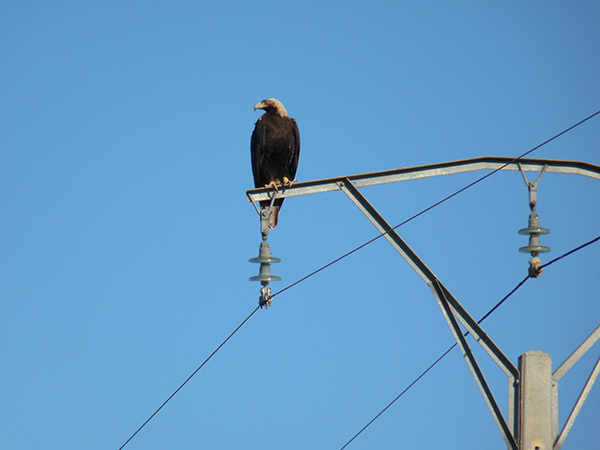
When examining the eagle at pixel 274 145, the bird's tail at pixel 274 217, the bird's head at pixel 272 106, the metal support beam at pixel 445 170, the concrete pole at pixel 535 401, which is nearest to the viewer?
the concrete pole at pixel 535 401

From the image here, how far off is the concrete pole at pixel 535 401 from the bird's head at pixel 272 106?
7116 mm

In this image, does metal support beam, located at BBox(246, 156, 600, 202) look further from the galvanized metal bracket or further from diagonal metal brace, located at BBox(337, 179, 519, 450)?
the galvanized metal bracket

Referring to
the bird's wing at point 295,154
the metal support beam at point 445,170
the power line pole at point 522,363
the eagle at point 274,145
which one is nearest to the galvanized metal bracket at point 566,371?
the power line pole at point 522,363

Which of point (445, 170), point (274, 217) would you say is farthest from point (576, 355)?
point (274, 217)

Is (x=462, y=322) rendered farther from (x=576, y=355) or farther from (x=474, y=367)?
(x=576, y=355)

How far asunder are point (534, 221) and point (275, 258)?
217 centimetres

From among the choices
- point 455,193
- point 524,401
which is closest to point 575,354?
point 524,401

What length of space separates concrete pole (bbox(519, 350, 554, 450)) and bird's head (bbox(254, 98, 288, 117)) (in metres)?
7.12

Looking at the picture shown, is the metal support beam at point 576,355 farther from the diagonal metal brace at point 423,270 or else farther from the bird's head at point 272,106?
the bird's head at point 272,106

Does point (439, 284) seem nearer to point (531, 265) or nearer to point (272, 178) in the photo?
point (531, 265)

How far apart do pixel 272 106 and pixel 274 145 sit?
73 cm

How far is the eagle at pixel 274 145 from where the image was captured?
460 inches

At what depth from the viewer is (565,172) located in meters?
6.32

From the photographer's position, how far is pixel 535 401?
5527 mm
